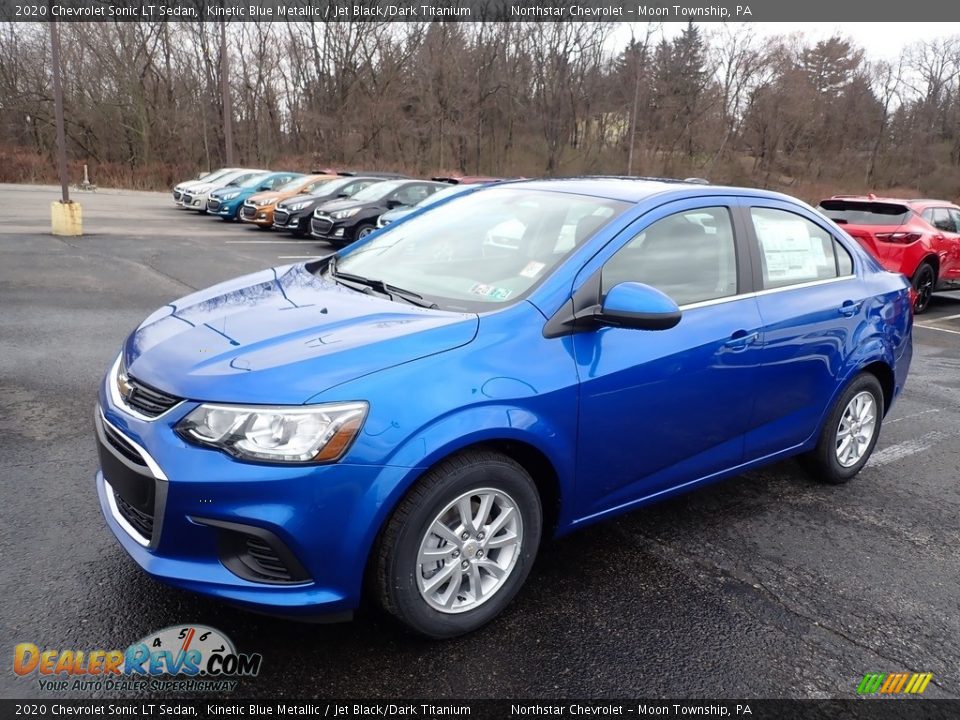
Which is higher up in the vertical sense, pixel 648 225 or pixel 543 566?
pixel 648 225

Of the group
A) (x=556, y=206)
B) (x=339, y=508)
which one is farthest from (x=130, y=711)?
(x=556, y=206)

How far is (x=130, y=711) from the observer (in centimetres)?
234

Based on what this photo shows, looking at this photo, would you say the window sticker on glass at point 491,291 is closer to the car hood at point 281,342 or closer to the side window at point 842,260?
the car hood at point 281,342

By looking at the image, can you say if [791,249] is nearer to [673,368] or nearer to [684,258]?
[684,258]

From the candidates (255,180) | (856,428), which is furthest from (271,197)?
(856,428)

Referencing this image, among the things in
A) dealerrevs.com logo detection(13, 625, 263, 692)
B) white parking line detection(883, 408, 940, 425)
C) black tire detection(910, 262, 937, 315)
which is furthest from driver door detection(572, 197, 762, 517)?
black tire detection(910, 262, 937, 315)

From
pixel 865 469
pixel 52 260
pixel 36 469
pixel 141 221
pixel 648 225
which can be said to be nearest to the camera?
pixel 648 225

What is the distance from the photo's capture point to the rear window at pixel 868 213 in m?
10.8

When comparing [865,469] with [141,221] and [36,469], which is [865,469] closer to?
[36,469]

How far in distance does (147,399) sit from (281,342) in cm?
49

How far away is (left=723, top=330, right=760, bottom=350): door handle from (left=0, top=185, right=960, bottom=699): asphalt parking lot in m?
0.98

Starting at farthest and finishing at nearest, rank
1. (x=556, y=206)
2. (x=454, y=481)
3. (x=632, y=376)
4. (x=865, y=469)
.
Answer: (x=865, y=469), (x=556, y=206), (x=632, y=376), (x=454, y=481)

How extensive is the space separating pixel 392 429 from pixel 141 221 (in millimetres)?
20178

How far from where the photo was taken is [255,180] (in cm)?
2309
